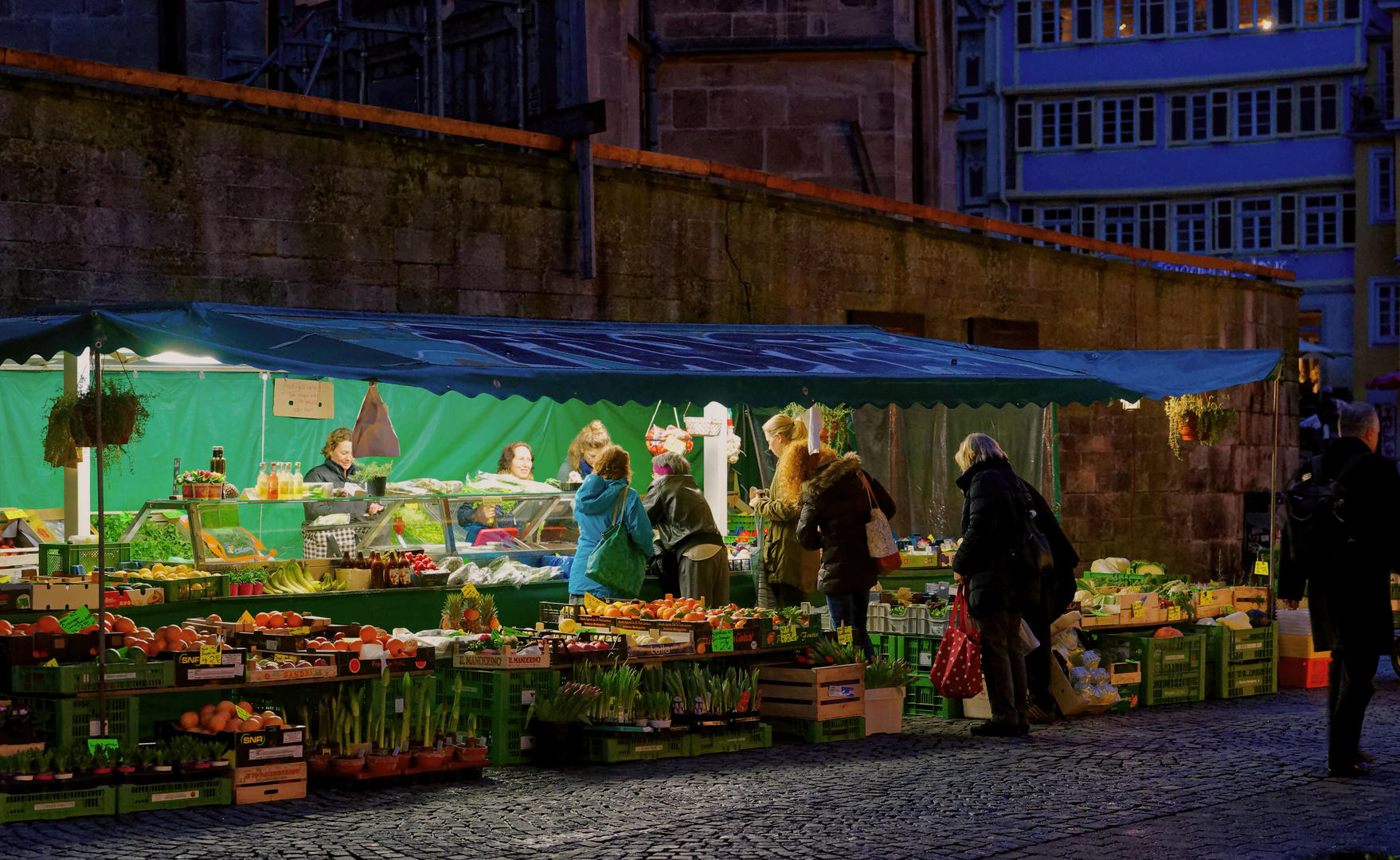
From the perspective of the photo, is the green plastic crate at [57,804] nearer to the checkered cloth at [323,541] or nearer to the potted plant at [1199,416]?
the checkered cloth at [323,541]

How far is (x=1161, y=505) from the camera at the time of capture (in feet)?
64.6

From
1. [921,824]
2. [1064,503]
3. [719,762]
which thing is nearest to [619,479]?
[719,762]

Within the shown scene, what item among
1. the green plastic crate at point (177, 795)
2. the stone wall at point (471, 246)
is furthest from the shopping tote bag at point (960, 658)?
the stone wall at point (471, 246)

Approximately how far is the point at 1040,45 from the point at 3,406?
37.3 meters

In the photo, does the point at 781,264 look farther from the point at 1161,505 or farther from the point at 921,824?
the point at 921,824

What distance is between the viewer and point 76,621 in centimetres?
852

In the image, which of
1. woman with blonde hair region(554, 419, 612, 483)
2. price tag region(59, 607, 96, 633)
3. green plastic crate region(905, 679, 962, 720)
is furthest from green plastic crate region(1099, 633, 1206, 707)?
price tag region(59, 607, 96, 633)

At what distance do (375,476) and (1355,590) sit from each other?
698 centimetres

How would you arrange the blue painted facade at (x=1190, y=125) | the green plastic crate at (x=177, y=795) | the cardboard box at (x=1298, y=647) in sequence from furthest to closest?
the blue painted facade at (x=1190, y=125), the cardboard box at (x=1298, y=647), the green plastic crate at (x=177, y=795)

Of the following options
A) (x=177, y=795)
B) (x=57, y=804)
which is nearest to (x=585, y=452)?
(x=177, y=795)

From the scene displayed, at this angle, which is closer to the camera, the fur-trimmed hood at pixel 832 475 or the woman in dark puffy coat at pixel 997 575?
the woman in dark puffy coat at pixel 997 575

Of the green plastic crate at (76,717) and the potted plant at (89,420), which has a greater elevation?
the potted plant at (89,420)

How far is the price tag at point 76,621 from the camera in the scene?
8.49m

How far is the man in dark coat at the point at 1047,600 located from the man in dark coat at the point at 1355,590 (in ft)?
6.28
